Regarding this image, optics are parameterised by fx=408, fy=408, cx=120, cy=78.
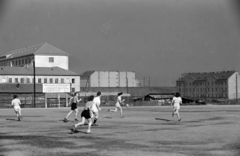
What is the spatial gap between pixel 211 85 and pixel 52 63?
49.4 m

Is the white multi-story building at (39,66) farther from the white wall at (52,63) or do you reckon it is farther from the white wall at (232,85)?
the white wall at (232,85)

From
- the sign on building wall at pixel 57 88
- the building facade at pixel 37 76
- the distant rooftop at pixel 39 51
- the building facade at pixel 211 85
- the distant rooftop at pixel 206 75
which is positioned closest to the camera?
the sign on building wall at pixel 57 88

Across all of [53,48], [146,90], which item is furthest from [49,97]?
[146,90]

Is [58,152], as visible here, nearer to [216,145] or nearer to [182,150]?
[182,150]

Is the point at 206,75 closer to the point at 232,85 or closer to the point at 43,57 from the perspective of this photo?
the point at 232,85

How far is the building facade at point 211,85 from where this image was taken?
121 metres

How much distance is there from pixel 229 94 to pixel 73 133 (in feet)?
350

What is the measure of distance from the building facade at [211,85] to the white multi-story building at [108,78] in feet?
58.3

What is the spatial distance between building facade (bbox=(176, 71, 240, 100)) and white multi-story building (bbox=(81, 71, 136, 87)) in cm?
1777

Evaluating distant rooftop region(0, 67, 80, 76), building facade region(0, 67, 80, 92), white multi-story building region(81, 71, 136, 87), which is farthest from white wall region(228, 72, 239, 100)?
distant rooftop region(0, 67, 80, 76)

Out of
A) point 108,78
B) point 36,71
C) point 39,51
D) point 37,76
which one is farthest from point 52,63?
point 108,78

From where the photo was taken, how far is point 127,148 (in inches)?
521

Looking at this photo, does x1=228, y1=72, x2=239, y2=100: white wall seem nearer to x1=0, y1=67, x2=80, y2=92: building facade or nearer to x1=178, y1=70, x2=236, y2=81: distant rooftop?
x1=178, y1=70, x2=236, y2=81: distant rooftop

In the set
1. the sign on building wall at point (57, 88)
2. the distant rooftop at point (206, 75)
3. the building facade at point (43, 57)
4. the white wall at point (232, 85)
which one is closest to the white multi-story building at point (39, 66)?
the building facade at point (43, 57)
